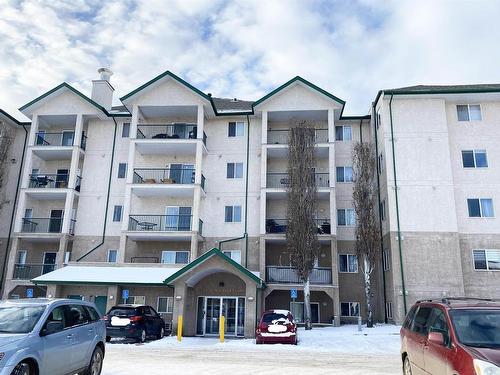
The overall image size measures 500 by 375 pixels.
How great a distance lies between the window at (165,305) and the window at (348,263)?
11393mm

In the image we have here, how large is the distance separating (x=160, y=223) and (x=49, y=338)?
2273 cm

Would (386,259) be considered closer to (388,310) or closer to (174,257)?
(388,310)

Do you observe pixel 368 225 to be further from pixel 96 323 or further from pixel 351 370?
pixel 96 323

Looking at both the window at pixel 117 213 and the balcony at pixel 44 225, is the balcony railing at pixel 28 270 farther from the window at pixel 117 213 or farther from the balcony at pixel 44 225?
the window at pixel 117 213

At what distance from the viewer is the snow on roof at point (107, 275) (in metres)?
24.6

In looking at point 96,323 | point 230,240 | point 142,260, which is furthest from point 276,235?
point 96,323

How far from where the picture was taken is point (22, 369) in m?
6.95

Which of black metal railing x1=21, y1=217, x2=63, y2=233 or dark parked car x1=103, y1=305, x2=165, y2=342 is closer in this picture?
dark parked car x1=103, y1=305, x2=165, y2=342

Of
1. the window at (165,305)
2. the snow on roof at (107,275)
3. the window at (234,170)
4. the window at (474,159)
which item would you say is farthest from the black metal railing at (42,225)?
the window at (474,159)

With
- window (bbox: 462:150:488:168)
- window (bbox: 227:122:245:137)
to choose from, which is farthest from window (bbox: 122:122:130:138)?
window (bbox: 462:150:488:168)

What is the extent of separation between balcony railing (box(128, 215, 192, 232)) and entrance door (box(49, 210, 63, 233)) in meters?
5.57

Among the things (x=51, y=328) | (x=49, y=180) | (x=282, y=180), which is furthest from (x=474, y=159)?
(x=49, y=180)

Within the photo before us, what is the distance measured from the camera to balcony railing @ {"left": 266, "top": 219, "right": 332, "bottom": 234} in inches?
1130

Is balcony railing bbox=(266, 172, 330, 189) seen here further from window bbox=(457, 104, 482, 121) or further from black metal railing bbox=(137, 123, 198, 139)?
window bbox=(457, 104, 482, 121)
